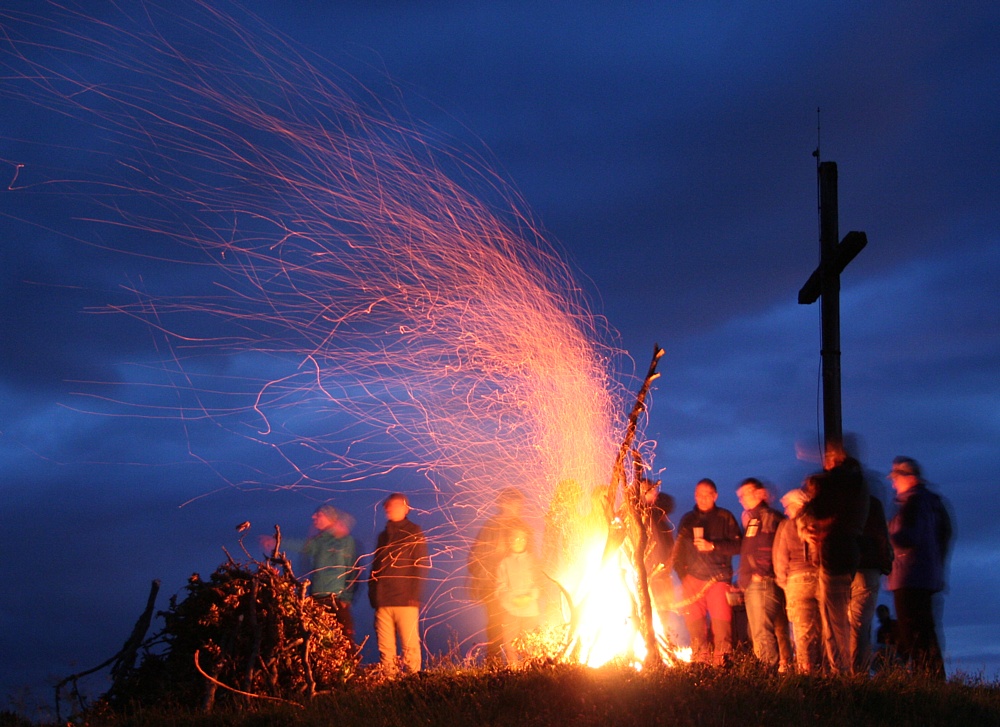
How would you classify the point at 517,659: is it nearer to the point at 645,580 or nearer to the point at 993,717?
the point at 645,580

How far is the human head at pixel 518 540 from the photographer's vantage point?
37.5 feet

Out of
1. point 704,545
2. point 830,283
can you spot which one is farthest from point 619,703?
point 830,283

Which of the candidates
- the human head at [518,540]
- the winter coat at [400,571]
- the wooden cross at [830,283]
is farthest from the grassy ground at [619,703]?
the wooden cross at [830,283]

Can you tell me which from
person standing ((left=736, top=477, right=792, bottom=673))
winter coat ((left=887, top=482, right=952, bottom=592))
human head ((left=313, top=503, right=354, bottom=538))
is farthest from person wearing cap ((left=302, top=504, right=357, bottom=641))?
winter coat ((left=887, top=482, right=952, bottom=592))

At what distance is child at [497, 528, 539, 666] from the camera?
37.6ft

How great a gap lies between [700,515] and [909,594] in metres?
2.65

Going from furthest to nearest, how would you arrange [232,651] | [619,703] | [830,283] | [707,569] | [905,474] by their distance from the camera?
1. [830,283]
2. [707,569]
3. [905,474]
4. [232,651]
5. [619,703]

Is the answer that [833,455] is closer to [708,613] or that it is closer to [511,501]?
[708,613]

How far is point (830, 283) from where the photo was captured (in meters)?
13.6

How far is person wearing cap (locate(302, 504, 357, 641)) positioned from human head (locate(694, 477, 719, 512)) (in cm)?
410

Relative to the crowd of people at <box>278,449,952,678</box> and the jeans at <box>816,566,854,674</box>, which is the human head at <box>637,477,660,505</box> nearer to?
the crowd of people at <box>278,449,952,678</box>

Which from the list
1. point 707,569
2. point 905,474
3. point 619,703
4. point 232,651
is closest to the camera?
point 619,703

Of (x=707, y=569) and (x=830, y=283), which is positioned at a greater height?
(x=830, y=283)

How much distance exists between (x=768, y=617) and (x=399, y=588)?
4.07 m
